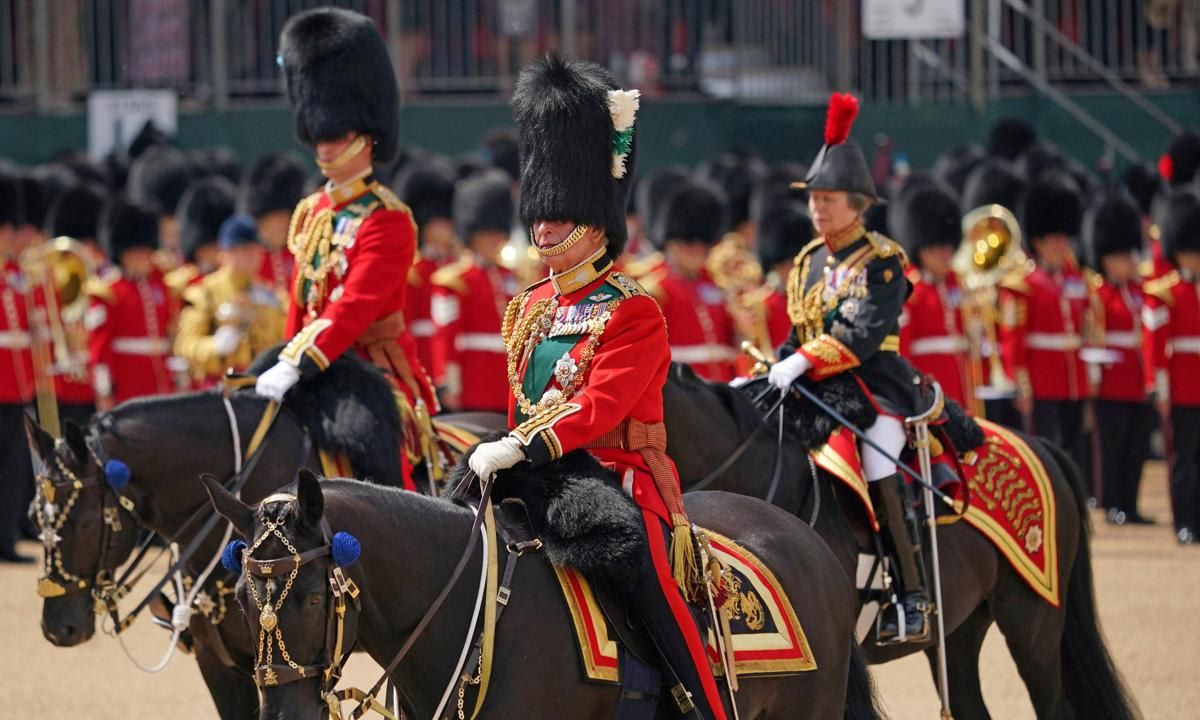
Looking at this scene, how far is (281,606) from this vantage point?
3.27 metres

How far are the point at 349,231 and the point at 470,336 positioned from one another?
5021mm

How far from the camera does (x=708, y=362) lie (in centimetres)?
1085

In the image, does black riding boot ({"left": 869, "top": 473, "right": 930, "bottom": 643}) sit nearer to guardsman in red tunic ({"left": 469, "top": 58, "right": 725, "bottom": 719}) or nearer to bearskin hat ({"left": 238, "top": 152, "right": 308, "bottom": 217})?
guardsman in red tunic ({"left": 469, "top": 58, "right": 725, "bottom": 719})

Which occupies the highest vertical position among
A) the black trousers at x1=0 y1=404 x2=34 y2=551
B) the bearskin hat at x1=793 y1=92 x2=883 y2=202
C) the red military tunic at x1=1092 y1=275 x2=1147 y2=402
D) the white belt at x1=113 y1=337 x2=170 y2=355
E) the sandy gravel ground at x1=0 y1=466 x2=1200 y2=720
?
the bearskin hat at x1=793 y1=92 x2=883 y2=202

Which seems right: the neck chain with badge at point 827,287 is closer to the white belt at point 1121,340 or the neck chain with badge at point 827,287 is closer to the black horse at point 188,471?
the black horse at point 188,471

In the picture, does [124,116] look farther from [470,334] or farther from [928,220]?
[928,220]

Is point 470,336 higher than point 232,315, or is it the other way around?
point 232,315

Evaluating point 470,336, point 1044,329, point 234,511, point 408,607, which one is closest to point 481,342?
point 470,336

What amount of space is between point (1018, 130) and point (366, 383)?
987 cm

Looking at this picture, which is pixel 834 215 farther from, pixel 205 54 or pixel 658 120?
pixel 205 54

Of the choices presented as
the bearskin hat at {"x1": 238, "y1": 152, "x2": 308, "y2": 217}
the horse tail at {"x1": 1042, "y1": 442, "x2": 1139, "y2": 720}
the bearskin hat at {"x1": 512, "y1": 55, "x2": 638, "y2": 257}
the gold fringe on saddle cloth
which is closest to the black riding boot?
the horse tail at {"x1": 1042, "y1": 442, "x2": 1139, "y2": 720}

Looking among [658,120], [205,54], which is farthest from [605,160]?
[205,54]

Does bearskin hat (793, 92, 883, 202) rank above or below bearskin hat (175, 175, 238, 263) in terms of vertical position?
above

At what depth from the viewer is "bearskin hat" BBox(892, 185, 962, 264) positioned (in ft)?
35.1
